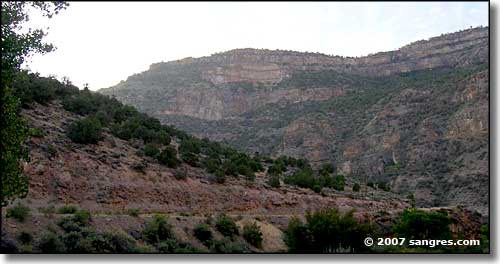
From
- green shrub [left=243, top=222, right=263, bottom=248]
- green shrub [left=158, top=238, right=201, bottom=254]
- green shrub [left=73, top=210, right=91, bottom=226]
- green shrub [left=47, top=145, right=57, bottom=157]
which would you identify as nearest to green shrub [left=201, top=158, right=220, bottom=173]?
green shrub [left=47, top=145, right=57, bottom=157]

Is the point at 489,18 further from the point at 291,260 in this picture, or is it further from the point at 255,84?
the point at 255,84

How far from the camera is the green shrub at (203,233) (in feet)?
49.7

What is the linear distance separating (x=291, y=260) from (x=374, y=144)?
136ft

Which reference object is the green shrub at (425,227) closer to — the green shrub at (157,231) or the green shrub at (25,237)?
the green shrub at (157,231)

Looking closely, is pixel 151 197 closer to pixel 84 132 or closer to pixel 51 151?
pixel 51 151

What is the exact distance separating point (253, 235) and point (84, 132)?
9.60 m

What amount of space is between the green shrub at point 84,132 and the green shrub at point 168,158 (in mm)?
2590

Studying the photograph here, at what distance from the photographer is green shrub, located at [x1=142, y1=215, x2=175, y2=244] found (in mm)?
14021

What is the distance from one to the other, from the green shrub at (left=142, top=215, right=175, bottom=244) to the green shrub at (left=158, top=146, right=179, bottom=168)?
27.4ft

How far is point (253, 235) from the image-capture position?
52.0ft

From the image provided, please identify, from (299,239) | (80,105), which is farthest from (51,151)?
(299,239)

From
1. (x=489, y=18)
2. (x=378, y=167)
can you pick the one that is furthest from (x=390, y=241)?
(x=378, y=167)

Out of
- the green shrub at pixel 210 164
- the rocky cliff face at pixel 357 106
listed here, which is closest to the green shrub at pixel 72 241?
the green shrub at pixel 210 164

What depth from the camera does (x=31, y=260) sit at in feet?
33.2
